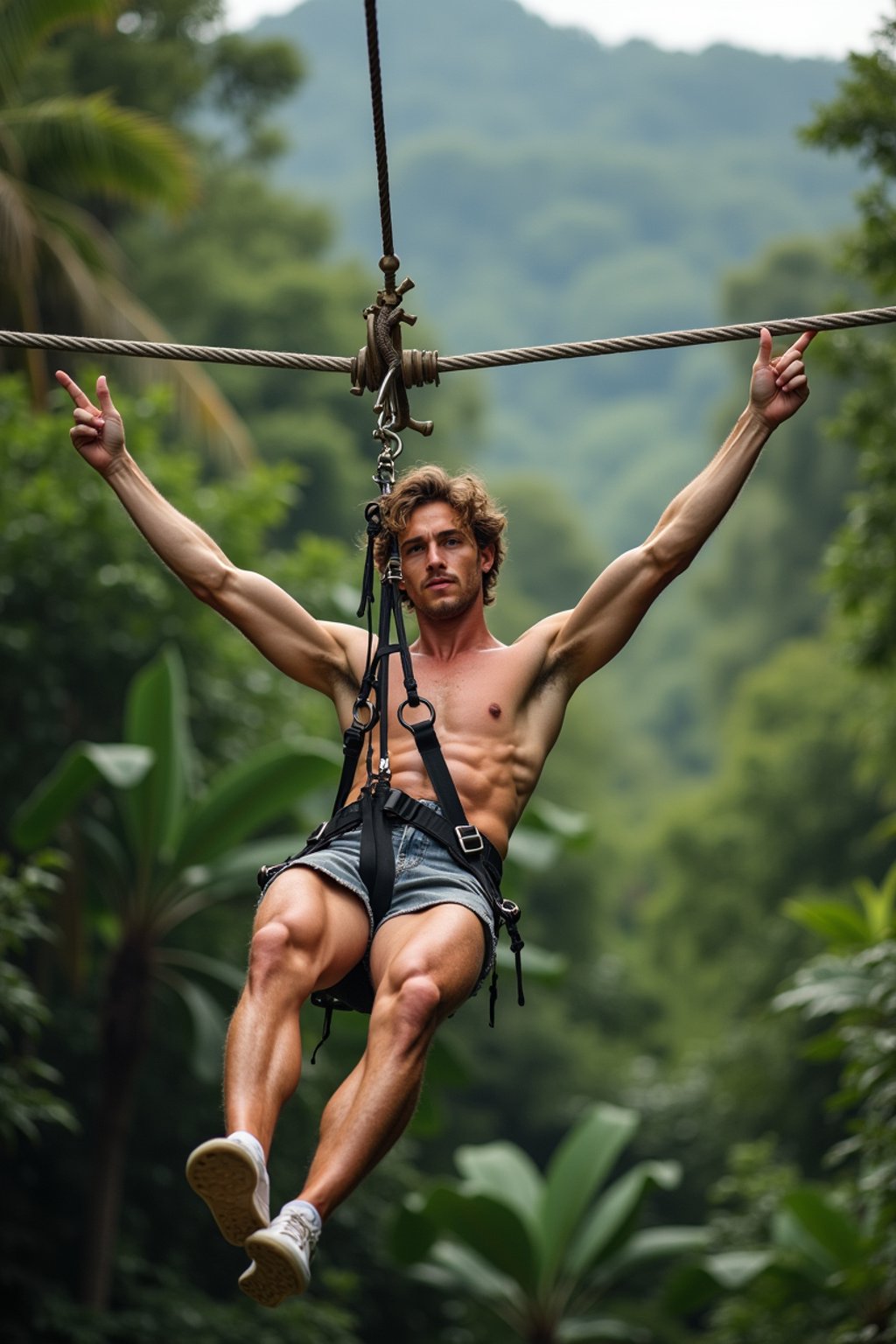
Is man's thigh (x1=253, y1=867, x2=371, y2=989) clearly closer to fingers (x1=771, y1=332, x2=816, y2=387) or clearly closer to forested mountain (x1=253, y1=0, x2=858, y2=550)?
fingers (x1=771, y1=332, x2=816, y2=387)

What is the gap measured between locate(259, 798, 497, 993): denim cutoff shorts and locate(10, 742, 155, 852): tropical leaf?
18.0ft

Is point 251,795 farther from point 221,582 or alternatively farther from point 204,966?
point 221,582

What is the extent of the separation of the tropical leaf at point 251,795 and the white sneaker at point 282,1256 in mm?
6532

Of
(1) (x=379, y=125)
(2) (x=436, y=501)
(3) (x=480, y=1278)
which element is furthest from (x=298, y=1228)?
(3) (x=480, y=1278)

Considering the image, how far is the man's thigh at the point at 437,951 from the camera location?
3.73 meters

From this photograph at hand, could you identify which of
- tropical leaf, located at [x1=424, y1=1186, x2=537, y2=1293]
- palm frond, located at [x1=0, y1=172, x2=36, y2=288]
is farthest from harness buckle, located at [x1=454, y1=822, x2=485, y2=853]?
tropical leaf, located at [x1=424, y1=1186, x2=537, y2=1293]

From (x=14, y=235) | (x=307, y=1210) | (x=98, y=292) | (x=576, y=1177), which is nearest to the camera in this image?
(x=307, y=1210)

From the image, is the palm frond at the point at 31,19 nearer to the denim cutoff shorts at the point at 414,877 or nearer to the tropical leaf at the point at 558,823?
the tropical leaf at the point at 558,823

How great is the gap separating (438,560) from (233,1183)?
1.55 meters

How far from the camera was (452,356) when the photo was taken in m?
4.57

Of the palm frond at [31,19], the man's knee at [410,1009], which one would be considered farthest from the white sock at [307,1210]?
the palm frond at [31,19]

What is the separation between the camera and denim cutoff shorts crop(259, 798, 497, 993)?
3.94 meters

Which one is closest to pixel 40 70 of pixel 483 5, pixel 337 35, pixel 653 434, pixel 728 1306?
pixel 728 1306

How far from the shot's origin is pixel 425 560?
14.3 ft
